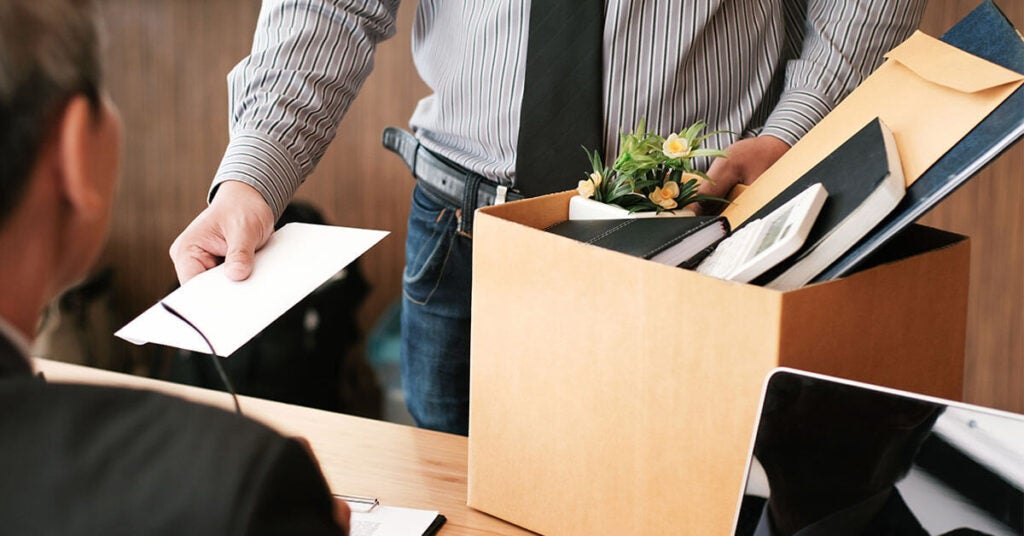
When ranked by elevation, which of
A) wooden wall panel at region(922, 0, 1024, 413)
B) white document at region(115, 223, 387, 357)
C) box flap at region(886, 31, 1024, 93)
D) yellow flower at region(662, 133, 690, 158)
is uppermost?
box flap at region(886, 31, 1024, 93)

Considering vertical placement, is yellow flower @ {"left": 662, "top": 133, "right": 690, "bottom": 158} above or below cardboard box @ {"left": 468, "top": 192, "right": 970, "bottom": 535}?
above

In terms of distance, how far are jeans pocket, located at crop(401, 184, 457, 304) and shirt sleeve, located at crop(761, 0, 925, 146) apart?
483 millimetres

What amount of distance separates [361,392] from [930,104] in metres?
2.19

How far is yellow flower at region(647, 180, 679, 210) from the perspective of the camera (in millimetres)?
903

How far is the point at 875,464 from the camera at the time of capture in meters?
0.63

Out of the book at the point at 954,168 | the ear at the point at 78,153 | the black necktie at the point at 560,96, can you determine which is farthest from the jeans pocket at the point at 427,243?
the ear at the point at 78,153

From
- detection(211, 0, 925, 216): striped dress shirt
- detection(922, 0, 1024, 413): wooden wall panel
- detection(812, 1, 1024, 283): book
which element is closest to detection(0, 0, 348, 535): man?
detection(812, 1, 1024, 283): book

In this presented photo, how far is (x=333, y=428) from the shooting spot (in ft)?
3.39

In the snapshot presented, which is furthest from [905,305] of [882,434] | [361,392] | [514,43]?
[361,392]

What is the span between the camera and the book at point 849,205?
70 cm

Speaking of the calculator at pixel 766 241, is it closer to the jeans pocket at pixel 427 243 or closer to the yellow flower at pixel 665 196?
the yellow flower at pixel 665 196

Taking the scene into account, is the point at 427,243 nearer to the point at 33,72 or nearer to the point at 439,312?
the point at 439,312

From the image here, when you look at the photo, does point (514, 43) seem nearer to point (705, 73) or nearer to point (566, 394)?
point (705, 73)

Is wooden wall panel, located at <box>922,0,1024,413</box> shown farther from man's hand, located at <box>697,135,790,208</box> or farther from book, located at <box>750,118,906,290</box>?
book, located at <box>750,118,906,290</box>
